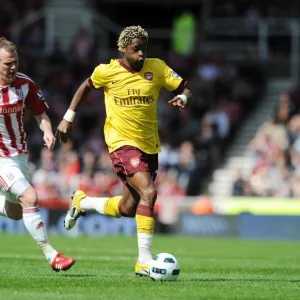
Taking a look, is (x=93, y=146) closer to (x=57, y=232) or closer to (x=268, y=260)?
(x=57, y=232)

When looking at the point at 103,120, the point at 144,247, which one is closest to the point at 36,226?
the point at 144,247

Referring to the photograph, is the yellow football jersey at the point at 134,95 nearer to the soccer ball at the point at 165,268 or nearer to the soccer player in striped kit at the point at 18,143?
the soccer player in striped kit at the point at 18,143

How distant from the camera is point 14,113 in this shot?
1116cm

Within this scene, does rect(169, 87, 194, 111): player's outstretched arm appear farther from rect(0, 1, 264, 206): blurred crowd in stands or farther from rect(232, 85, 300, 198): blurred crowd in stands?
rect(0, 1, 264, 206): blurred crowd in stands

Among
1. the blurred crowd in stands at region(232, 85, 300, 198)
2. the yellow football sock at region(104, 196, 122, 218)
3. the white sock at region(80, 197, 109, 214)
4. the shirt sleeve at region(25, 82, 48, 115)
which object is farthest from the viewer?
the blurred crowd in stands at region(232, 85, 300, 198)

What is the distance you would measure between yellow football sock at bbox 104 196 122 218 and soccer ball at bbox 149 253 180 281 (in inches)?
71.1

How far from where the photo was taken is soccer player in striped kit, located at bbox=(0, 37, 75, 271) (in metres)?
10.7

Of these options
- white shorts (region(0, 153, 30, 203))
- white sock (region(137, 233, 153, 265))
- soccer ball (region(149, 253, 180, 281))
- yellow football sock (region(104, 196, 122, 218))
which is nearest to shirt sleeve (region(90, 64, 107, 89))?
Answer: white shorts (region(0, 153, 30, 203))

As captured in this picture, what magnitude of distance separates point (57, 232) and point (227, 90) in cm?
616

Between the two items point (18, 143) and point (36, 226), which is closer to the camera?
point (36, 226)

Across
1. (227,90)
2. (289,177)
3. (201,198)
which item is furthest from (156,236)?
(227,90)

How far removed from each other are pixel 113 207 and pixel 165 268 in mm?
1992

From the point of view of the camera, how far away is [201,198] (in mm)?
23453

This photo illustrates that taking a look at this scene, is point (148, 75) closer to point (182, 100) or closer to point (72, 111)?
point (182, 100)
